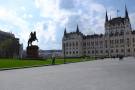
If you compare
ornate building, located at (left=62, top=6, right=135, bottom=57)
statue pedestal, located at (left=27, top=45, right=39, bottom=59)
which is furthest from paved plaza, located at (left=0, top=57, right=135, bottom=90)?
ornate building, located at (left=62, top=6, right=135, bottom=57)

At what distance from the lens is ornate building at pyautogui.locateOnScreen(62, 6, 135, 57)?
15100cm

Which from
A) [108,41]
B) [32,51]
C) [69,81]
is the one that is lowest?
[69,81]

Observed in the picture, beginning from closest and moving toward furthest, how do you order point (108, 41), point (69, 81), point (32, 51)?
point (69, 81)
point (32, 51)
point (108, 41)

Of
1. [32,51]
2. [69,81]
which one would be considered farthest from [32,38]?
[69,81]

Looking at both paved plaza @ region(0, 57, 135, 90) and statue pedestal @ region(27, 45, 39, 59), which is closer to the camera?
paved plaza @ region(0, 57, 135, 90)

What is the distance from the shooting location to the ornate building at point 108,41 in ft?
495

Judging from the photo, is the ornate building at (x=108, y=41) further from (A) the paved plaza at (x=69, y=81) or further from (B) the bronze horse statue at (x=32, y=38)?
(A) the paved plaza at (x=69, y=81)

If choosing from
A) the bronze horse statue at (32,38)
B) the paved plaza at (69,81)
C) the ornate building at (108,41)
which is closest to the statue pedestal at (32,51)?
the bronze horse statue at (32,38)

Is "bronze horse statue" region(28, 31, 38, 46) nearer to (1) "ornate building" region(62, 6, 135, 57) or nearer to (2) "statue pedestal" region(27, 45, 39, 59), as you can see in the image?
(2) "statue pedestal" region(27, 45, 39, 59)

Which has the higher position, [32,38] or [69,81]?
[32,38]

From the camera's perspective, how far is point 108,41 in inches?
6245

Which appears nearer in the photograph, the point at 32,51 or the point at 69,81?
the point at 69,81

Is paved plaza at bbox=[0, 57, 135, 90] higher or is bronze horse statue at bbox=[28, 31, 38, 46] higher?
bronze horse statue at bbox=[28, 31, 38, 46]

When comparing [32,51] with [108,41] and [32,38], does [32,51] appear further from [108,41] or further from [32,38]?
[108,41]
